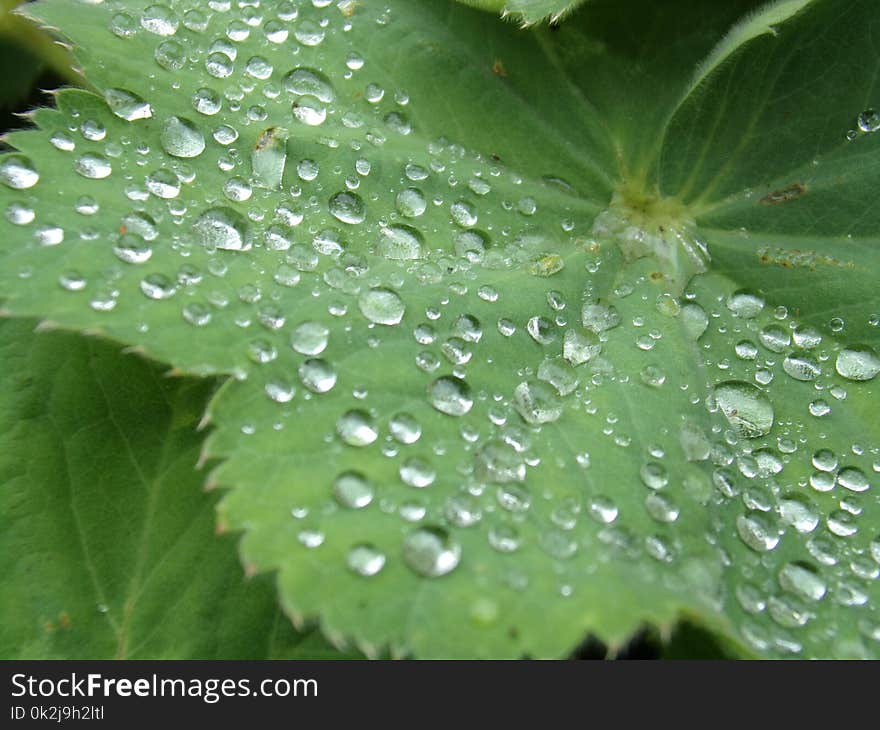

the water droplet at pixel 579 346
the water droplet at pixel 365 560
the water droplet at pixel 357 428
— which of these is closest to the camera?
the water droplet at pixel 365 560

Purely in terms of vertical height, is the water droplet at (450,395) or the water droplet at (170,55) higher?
the water droplet at (170,55)

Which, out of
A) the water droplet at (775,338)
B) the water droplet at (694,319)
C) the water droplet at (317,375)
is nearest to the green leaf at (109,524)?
the water droplet at (317,375)

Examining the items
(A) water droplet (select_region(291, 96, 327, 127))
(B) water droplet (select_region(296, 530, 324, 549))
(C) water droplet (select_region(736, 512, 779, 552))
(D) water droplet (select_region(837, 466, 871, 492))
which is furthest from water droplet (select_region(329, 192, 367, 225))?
(D) water droplet (select_region(837, 466, 871, 492))

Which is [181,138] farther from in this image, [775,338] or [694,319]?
[775,338]

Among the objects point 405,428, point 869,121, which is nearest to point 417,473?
point 405,428

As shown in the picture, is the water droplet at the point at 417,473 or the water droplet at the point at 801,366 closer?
the water droplet at the point at 417,473

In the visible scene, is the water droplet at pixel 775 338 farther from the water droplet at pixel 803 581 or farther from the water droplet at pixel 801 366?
the water droplet at pixel 803 581
